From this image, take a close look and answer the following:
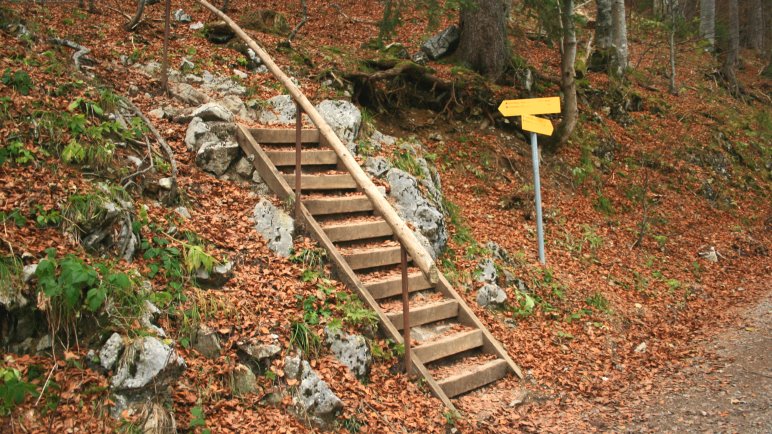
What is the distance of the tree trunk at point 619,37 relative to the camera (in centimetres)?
1530

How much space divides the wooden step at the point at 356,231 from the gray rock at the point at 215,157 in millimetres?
1322

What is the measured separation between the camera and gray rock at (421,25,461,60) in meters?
12.0

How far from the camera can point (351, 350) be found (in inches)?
202

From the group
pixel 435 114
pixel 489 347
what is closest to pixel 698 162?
pixel 435 114

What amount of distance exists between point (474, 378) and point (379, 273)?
142 centimetres

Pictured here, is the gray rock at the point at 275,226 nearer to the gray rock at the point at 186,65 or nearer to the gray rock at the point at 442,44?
the gray rock at the point at 186,65

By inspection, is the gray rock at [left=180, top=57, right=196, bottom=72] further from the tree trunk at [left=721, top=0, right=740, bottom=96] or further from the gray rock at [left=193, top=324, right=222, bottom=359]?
the tree trunk at [left=721, top=0, right=740, bottom=96]

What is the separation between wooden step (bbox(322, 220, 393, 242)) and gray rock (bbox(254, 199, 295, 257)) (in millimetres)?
417

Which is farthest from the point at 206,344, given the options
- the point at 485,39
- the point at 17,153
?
the point at 485,39

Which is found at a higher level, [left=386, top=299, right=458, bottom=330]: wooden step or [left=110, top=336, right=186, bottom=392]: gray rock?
[left=110, top=336, right=186, bottom=392]: gray rock

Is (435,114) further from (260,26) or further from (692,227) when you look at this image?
(692,227)

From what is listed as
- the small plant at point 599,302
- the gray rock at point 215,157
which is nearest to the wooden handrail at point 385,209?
the gray rock at point 215,157

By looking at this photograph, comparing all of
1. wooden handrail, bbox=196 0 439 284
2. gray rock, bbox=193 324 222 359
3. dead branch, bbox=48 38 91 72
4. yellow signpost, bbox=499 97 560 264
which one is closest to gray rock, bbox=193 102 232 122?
wooden handrail, bbox=196 0 439 284

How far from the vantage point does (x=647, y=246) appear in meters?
10.3
